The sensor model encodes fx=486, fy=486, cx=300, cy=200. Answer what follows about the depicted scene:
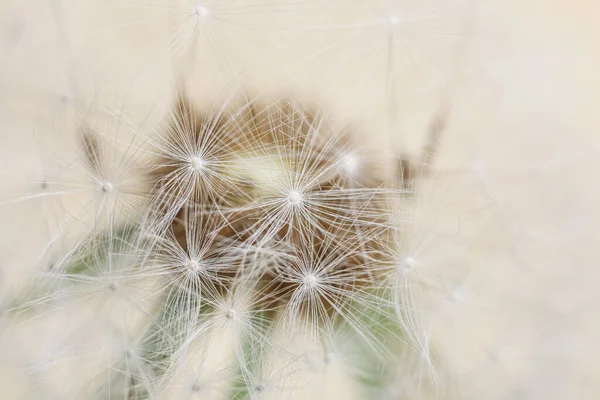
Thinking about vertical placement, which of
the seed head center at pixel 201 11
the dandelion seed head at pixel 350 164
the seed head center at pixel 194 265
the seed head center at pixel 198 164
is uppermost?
the seed head center at pixel 201 11

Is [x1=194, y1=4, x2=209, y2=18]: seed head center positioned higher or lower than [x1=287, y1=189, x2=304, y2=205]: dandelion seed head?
higher

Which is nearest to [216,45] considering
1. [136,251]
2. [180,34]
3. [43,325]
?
[180,34]

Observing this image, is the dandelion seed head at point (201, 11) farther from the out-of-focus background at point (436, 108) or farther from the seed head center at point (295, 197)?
the seed head center at point (295, 197)

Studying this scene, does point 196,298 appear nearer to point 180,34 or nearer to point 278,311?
point 278,311

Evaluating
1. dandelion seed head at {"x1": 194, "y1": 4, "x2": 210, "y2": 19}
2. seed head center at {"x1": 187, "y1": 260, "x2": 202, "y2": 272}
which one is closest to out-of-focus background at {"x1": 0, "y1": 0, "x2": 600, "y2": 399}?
dandelion seed head at {"x1": 194, "y1": 4, "x2": 210, "y2": 19}

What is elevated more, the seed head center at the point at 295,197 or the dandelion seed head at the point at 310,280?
the seed head center at the point at 295,197

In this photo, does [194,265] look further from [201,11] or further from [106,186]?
[201,11]

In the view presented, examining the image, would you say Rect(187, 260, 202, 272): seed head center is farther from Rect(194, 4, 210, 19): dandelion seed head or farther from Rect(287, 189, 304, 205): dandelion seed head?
Rect(194, 4, 210, 19): dandelion seed head

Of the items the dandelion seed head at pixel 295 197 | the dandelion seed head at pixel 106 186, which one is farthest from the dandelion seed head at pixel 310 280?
the dandelion seed head at pixel 106 186

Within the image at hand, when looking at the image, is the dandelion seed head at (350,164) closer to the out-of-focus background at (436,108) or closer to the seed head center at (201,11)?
the out-of-focus background at (436,108)
